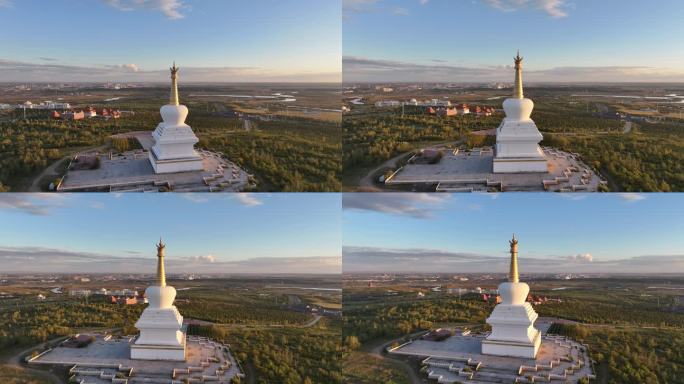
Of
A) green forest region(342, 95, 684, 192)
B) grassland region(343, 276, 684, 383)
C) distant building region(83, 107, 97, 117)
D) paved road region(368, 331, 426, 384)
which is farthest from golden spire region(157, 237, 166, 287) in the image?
distant building region(83, 107, 97, 117)

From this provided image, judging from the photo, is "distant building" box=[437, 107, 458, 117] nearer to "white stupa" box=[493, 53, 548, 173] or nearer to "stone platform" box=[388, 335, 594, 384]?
"white stupa" box=[493, 53, 548, 173]

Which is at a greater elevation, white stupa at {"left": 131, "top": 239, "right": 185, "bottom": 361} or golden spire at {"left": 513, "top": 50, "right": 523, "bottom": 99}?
golden spire at {"left": 513, "top": 50, "right": 523, "bottom": 99}

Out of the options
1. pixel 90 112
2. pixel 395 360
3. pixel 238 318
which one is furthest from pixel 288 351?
pixel 90 112

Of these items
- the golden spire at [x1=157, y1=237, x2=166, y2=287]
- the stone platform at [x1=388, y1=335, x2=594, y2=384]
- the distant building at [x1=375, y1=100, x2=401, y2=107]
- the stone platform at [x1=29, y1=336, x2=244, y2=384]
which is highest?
the distant building at [x1=375, y1=100, x2=401, y2=107]

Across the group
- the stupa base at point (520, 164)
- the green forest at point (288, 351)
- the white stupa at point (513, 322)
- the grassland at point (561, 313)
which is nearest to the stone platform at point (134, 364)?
the green forest at point (288, 351)

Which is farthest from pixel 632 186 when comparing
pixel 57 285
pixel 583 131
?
pixel 57 285

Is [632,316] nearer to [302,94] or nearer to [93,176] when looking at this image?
[302,94]

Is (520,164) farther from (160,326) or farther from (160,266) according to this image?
(160,326)
